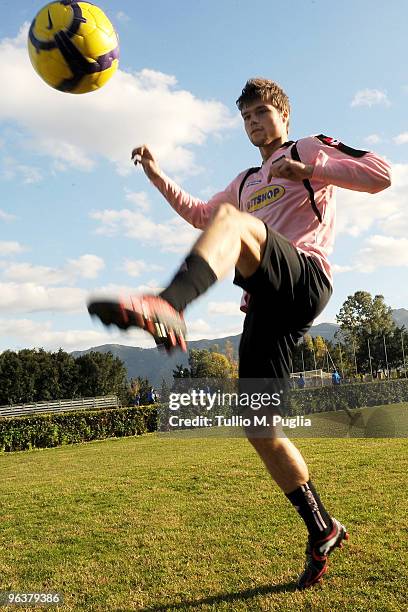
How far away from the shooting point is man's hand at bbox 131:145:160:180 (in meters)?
4.53

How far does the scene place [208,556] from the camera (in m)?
4.57

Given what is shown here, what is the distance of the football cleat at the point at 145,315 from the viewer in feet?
8.07

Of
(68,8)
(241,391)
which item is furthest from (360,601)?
(68,8)

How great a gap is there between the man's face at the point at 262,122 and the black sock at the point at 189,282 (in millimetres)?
1762

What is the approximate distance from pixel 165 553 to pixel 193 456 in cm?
834

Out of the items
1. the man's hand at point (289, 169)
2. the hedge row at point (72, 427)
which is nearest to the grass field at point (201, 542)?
the man's hand at point (289, 169)

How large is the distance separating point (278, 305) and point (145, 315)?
1195 millimetres

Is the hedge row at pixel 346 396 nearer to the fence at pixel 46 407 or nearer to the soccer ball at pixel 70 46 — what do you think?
the fence at pixel 46 407

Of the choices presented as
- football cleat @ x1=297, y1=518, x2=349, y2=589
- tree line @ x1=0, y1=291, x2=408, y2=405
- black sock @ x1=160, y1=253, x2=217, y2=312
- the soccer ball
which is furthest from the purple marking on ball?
tree line @ x1=0, y1=291, x2=408, y2=405

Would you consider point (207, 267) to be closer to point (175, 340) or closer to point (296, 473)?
point (175, 340)

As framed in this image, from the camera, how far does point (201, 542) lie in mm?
5016

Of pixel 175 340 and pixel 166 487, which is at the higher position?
pixel 175 340

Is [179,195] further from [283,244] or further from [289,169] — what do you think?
[283,244]

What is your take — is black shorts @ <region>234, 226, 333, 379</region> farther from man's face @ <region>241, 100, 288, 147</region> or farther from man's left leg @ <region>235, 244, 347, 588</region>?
man's face @ <region>241, 100, 288, 147</region>
